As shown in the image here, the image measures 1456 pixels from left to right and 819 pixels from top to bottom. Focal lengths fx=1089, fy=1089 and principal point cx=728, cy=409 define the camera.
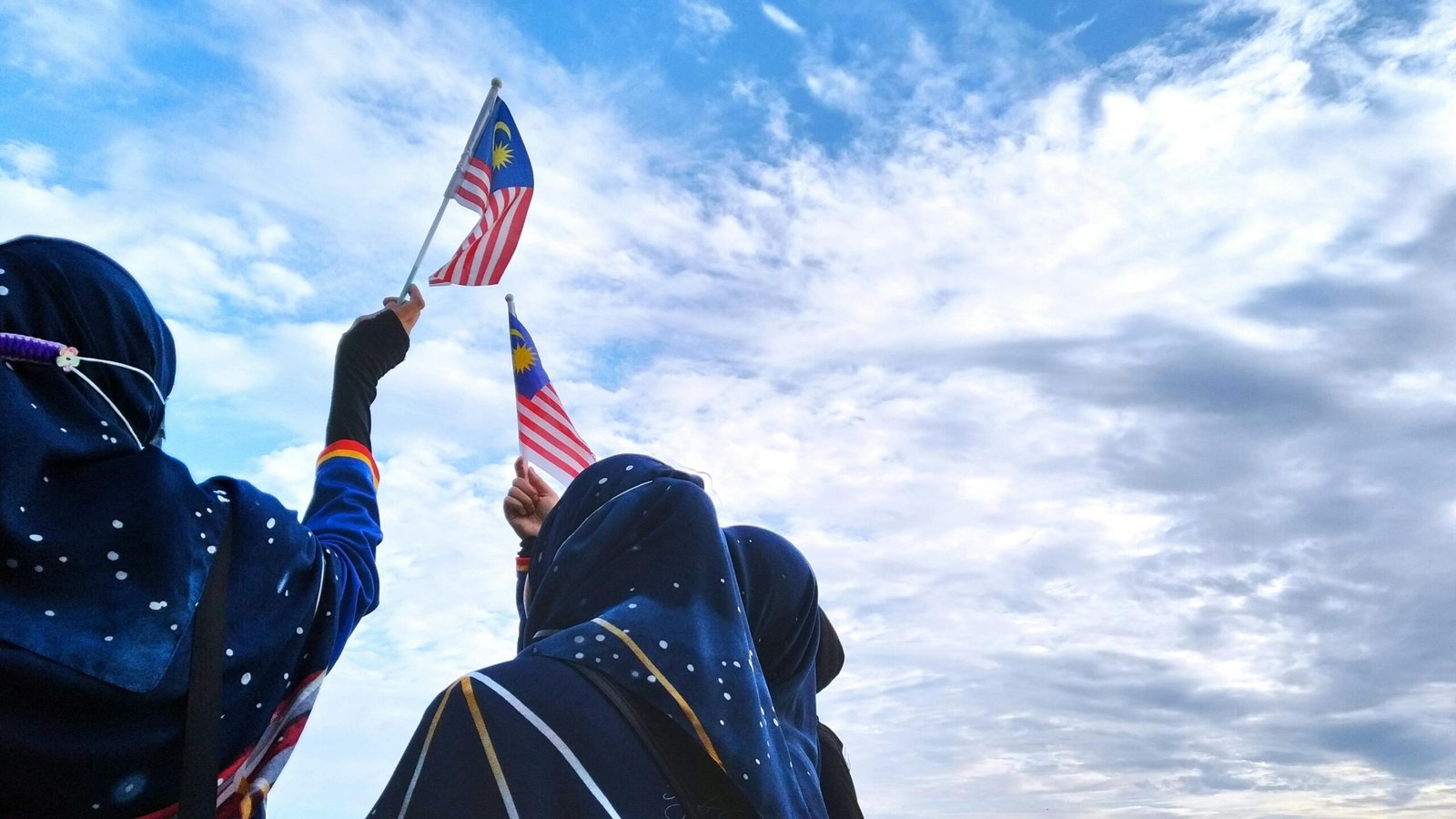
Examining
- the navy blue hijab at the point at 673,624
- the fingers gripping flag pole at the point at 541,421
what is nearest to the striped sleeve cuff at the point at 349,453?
the navy blue hijab at the point at 673,624

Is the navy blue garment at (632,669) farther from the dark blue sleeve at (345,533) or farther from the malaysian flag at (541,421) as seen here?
the malaysian flag at (541,421)

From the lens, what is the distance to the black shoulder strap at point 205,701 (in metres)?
2.07

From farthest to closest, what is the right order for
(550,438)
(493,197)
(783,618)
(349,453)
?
(493,197), (550,438), (349,453), (783,618)

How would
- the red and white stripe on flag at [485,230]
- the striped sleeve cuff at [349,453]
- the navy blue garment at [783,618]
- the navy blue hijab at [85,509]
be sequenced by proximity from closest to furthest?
the navy blue hijab at [85,509], the navy blue garment at [783,618], the striped sleeve cuff at [349,453], the red and white stripe on flag at [485,230]

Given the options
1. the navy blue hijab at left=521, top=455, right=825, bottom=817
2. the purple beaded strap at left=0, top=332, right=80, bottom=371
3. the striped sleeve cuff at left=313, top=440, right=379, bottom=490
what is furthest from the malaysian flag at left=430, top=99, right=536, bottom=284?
the purple beaded strap at left=0, top=332, right=80, bottom=371

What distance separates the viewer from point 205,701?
6.98 feet

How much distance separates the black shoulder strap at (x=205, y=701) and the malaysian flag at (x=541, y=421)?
351cm

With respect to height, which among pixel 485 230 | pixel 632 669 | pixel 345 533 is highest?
pixel 485 230

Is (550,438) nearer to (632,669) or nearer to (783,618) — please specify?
(783,618)

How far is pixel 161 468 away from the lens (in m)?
2.19

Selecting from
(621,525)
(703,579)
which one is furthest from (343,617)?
(703,579)

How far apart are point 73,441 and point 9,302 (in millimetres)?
357

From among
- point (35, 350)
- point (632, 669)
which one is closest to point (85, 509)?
point (35, 350)

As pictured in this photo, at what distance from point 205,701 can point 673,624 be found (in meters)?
0.95
